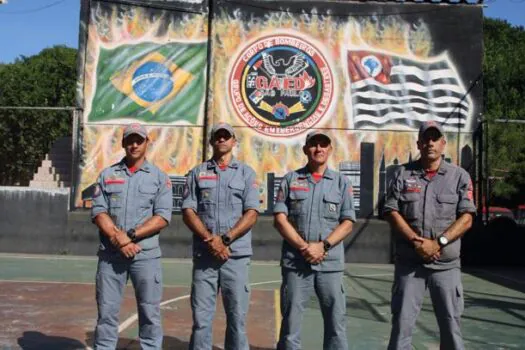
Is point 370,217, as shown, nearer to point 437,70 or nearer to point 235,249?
point 437,70

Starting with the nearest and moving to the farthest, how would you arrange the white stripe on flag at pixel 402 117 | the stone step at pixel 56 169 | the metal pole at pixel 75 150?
the metal pole at pixel 75 150 → the white stripe on flag at pixel 402 117 → the stone step at pixel 56 169

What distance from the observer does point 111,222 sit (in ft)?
17.8

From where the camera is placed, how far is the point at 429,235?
5176mm

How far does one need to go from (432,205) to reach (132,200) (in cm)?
247

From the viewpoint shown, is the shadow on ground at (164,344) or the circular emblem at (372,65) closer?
the shadow on ground at (164,344)

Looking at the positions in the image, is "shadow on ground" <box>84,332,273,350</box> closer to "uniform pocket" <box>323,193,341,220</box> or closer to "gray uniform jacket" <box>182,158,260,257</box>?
"gray uniform jacket" <box>182,158,260,257</box>

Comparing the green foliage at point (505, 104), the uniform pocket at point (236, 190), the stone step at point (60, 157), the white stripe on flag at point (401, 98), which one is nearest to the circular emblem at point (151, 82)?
the stone step at point (60, 157)

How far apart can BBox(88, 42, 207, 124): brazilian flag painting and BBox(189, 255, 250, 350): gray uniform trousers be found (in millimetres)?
11281

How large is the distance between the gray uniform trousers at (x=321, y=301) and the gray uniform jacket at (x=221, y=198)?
20.7 inches

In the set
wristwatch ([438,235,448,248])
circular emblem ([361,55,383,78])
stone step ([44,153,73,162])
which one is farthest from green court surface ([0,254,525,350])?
stone step ([44,153,73,162])

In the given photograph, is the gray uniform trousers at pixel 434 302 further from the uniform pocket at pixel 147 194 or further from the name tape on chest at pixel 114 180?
the name tape on chest at pixel 114 180

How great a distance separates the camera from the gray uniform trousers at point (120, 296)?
209 inches

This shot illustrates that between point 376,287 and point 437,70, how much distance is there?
23.5 feet

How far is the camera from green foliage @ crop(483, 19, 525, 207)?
1283 inches
